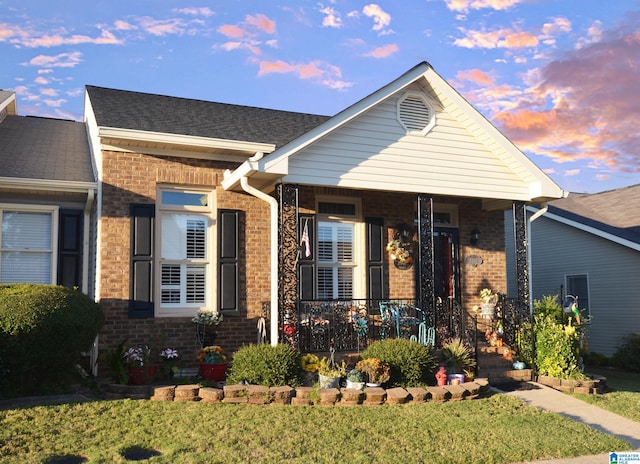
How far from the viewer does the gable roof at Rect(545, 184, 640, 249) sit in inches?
641

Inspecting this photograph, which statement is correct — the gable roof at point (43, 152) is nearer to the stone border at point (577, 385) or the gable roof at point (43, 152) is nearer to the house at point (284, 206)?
the house at point (284, 206)

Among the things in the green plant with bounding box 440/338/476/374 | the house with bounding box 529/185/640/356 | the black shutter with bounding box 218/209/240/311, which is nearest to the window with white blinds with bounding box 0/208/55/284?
the black shutter with bounding box 218/209/240/311

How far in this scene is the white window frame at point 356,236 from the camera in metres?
12.2

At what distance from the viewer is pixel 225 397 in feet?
27.3

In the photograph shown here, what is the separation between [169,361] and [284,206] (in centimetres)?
316

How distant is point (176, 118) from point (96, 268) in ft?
10.8

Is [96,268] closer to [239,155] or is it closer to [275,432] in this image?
[239,155]

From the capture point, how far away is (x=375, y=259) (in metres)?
12.3

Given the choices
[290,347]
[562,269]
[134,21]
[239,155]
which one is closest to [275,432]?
[290,347]

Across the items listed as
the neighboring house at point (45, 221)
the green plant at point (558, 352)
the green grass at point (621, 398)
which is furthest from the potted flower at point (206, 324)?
the green grass at point (621, 398)

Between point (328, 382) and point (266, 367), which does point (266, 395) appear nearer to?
point (266, 367)

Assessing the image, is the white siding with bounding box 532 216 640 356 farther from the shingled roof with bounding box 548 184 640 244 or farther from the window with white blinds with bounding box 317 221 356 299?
the window with white blinds with bounding box 317 221 356 299

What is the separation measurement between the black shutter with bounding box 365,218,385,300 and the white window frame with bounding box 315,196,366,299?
116mm

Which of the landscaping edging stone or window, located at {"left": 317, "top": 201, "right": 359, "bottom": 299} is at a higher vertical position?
window, located at {"left": 317, "top": 201, "right": 359, "bottom": 299}
